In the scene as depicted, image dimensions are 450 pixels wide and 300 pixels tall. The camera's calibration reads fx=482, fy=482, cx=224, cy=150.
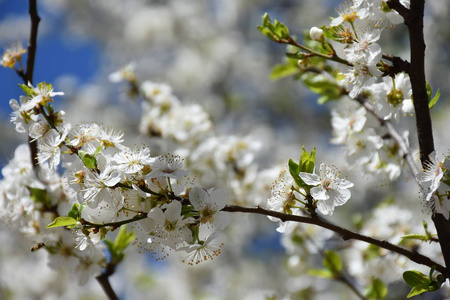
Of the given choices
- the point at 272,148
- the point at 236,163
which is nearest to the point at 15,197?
the point at 236,163

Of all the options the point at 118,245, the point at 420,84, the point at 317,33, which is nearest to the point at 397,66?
the point at 420,84

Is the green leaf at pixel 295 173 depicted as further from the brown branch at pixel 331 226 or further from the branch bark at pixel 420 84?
the branch bark at pixel 420 84

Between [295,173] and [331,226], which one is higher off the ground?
[295,173]

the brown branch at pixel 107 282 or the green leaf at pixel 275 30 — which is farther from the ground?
the green leaf at pixel 275 30

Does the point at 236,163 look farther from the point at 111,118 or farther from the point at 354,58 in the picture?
the point at 111,118

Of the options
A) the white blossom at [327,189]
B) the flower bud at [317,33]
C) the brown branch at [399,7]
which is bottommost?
the white blossom at [327,189]

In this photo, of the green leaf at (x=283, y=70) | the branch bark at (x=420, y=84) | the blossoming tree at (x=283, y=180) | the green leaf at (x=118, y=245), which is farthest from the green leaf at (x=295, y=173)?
the green leaf at (x=283, y=70)

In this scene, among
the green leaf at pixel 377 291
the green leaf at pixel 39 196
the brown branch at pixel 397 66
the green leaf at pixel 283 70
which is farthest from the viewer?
the green leaf at pixel 283 70

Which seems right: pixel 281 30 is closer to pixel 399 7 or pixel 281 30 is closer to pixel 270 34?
pixel 270 34
